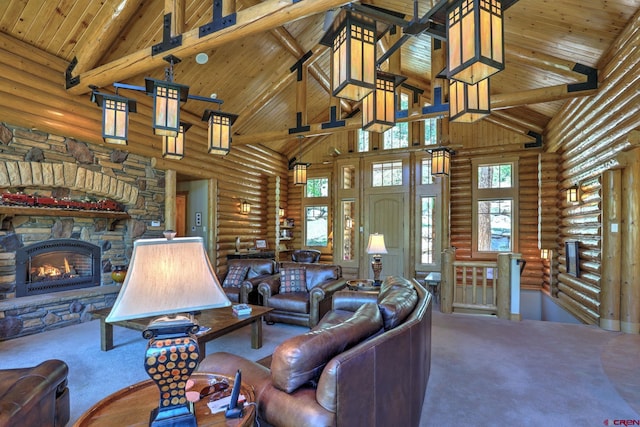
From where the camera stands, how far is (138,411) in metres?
1.54

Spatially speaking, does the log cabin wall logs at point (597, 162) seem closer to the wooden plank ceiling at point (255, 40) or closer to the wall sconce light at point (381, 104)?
the wooden plank ceiling at point (255, 40)

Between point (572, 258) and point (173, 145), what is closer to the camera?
point (173, 145)

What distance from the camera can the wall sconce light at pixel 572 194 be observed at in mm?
5992

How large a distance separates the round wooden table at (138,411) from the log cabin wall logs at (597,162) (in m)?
5.19

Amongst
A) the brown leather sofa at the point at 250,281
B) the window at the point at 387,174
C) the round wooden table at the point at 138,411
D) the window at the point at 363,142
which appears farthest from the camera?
the window at the point at 363,142

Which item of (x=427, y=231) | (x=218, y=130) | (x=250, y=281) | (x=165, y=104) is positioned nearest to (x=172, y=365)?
(x=165, y=104)

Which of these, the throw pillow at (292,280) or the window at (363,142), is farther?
the window at (363,142)

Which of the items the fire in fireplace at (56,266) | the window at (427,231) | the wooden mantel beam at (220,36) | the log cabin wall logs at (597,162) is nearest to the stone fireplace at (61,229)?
the fire in fireplace at (56,266)

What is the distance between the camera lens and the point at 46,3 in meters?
4.16

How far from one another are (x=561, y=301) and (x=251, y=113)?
7523 millimetres

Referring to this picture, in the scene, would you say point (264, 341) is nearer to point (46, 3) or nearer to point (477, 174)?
point (46, 3)

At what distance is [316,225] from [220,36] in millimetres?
7129

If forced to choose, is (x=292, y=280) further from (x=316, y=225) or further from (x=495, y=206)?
(x=495, y=206)

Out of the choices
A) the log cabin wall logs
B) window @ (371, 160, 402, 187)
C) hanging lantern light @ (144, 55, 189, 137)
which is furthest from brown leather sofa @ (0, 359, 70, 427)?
window @ (371, 160, 402, 187)
